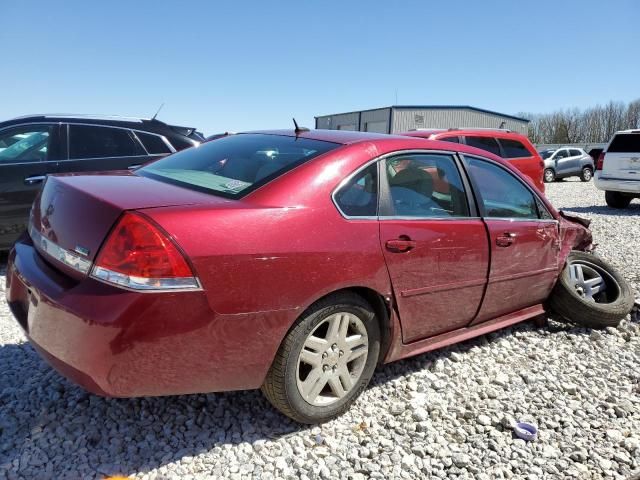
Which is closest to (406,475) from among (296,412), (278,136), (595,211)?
(296,412)

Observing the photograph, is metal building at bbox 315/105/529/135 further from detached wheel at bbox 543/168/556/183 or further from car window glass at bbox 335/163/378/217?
car window glass at bbox 335/163/378/217

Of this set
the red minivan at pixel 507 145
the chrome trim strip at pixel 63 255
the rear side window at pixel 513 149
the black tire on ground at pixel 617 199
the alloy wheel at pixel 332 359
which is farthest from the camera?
the black tire on ground at pixel 617 199

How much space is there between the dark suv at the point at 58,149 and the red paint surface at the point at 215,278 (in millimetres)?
2984

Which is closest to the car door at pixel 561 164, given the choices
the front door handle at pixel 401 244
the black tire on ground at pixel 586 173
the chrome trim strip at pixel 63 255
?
the black tire on ground at pixel 586 173

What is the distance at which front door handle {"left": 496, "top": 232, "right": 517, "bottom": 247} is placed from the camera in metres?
3.26

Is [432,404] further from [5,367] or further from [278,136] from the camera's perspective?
[5,367]

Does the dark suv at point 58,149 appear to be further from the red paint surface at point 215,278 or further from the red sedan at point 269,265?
the red paint surface at point 215,278

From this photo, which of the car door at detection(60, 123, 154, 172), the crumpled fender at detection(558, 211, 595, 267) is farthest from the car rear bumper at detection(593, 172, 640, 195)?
the car door at detection(60, 123, 154, 172)

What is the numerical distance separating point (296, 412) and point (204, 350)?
63 cm

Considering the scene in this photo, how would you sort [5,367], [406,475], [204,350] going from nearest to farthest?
[204,350] → [406,475] → [5,367]

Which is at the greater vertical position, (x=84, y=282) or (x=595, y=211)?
(x=84, y=282)

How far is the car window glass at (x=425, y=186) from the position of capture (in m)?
2.81

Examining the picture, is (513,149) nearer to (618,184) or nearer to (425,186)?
(618,184)

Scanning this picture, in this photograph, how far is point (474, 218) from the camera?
317cm
